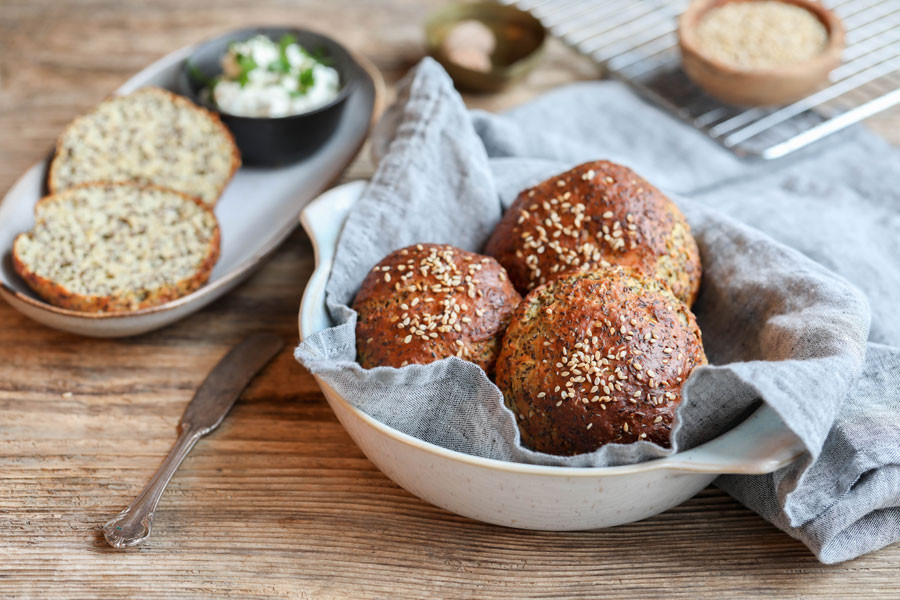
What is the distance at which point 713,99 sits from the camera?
3119 mm

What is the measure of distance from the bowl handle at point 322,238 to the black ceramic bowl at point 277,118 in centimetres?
64

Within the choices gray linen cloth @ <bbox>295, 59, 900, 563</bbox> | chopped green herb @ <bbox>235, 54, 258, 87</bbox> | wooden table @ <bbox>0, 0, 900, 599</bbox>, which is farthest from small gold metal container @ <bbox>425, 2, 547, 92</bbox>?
wooden table @ <bbox>0, 0, 900, 599</bbox>

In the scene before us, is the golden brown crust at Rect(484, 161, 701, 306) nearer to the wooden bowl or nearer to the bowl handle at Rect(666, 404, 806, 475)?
the bowl handle at Rect(666, 404, 806, 475)

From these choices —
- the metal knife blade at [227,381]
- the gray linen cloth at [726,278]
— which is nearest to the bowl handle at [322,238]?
the gray linen cloth at [726,278]

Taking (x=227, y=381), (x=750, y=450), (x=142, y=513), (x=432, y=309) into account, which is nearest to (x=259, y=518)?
(x=142, y=513)

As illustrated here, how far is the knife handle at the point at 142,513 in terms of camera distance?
179cm

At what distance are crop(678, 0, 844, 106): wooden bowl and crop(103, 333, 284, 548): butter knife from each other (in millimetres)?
1803

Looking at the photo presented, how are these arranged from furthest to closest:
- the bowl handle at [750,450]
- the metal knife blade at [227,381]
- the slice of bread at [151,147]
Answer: the slice of bread at [151,147], the metal knife blade at [227,381], the bowl handle at [750,450]

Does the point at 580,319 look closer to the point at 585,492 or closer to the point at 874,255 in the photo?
the point at 585,492

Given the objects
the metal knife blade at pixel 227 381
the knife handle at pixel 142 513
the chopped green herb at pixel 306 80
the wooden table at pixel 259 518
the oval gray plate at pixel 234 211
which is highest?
the chopped green herb at pixel 306 80

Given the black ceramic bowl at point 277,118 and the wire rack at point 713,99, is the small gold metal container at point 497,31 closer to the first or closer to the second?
the wire rack at point 713,99

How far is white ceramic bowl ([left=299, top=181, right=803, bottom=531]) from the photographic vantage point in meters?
1.55

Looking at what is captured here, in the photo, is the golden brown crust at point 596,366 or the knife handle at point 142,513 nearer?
the golden brown crust at point 596,366

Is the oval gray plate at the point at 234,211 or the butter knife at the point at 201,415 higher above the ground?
the oval gray plate at the point at 234,211
